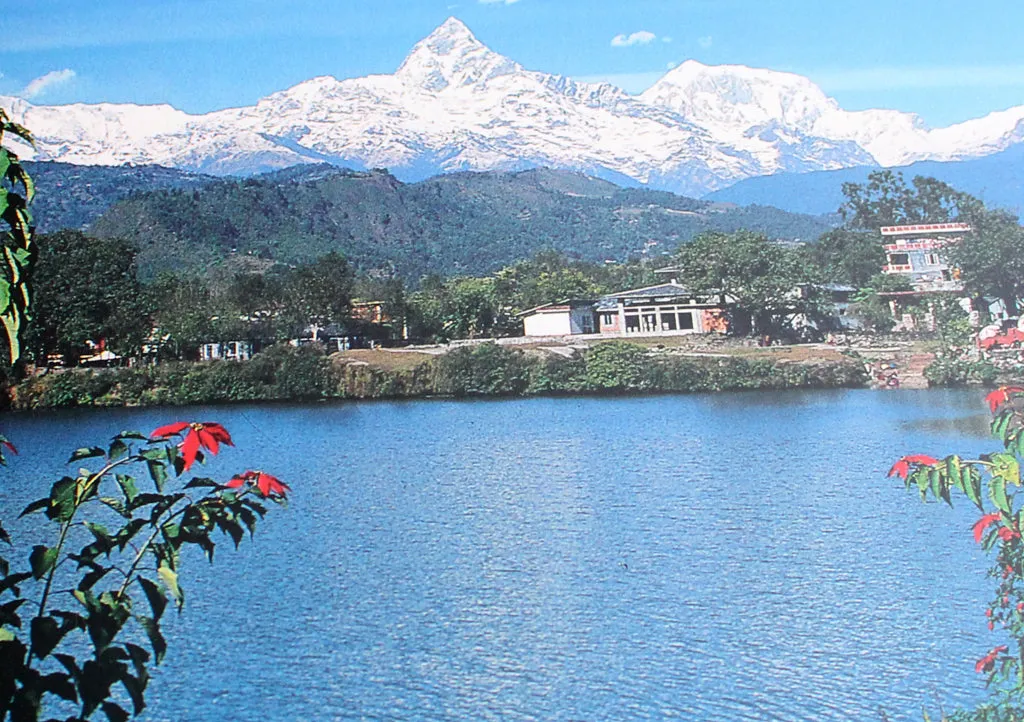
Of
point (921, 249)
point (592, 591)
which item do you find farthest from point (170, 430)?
point (921, 249)

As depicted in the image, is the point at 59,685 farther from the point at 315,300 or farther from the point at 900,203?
the point at 900,203

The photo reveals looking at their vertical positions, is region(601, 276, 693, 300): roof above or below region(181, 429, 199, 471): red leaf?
above

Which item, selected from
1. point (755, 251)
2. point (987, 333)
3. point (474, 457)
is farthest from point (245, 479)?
point (755, 251)

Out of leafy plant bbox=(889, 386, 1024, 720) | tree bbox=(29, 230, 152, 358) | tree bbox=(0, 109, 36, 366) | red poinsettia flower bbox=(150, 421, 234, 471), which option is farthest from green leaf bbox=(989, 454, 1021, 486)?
tree bbox=(29, 230, 152, 358)

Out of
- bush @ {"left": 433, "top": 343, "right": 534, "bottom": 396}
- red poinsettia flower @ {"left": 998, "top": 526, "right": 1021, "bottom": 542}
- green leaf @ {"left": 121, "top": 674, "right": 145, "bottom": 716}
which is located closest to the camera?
green leaf @ {"left": 121, "top": 674, "right": 145, "bottom": 716}

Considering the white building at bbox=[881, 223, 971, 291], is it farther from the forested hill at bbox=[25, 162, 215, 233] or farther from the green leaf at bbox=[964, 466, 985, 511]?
the forested hill at bbox=[25, 162, 215, 233]

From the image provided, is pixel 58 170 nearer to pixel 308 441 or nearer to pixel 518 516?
pixel 308 441

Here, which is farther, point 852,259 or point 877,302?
point 852,259
